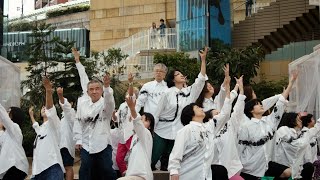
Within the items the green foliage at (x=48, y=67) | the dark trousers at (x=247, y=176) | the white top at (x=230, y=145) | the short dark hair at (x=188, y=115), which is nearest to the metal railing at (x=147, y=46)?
the green foliage at (x=48, y=67)

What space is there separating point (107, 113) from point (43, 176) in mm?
1231

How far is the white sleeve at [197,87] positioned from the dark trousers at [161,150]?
0.79 metres

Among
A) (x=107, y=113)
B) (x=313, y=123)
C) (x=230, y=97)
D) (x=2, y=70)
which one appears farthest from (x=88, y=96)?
(x=313, y=123)

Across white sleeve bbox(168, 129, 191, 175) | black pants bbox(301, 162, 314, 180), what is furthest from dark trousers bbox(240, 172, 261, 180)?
white sleeve bbox(168, 129, 191, 175)

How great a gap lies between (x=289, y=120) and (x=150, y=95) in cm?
232

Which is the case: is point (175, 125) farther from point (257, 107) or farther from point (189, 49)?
point (189, 49)

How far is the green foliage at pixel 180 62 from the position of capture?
68.6 feet

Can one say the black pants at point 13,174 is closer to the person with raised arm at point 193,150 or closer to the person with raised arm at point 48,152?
the person with raised arm at point 48,152

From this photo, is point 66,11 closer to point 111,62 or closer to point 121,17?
point 121,17

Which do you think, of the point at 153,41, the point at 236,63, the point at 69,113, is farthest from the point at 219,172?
the point at 153,41

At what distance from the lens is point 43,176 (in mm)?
8211

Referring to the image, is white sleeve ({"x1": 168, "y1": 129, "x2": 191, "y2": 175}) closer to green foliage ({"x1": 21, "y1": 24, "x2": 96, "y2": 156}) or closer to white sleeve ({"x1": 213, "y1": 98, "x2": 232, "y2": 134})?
white sleeve ({"x1": 213, "y1": 98, "x2": 232, "y2": 134})

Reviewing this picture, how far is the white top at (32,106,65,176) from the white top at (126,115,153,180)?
4.12 ft

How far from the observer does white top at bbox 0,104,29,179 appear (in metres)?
8.70
